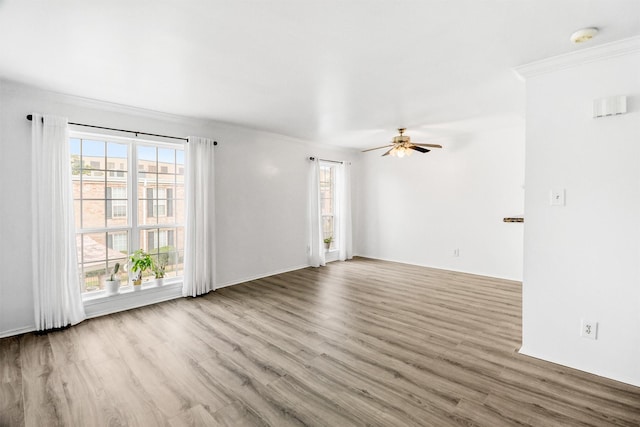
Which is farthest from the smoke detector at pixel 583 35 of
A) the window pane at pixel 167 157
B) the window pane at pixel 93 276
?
the window pane at pixel 93 276

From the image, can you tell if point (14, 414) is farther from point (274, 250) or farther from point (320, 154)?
point (320, 154)

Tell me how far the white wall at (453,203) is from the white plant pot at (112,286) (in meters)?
5.15

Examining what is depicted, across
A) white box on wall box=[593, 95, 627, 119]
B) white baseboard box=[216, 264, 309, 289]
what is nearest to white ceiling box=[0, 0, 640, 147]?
white box on wall box=[593, 95, 627, 119]

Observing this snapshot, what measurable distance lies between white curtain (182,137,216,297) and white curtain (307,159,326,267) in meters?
2.17

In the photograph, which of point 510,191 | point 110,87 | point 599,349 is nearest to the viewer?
point 599,349

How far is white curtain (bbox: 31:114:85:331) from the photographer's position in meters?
3.18

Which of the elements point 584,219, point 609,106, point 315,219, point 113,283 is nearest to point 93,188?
point 113,283

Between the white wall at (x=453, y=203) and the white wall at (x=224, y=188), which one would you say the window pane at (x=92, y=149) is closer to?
the white wall at (x=224, y=188)

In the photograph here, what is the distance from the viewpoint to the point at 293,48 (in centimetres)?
239

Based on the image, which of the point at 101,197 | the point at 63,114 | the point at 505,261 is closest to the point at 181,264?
the point at 101,197

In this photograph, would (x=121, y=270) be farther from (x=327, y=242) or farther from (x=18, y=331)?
(x=327, y=242)

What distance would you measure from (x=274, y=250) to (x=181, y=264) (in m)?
1.66

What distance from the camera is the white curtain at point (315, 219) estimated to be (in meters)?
6.20

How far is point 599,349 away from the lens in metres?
2.37
